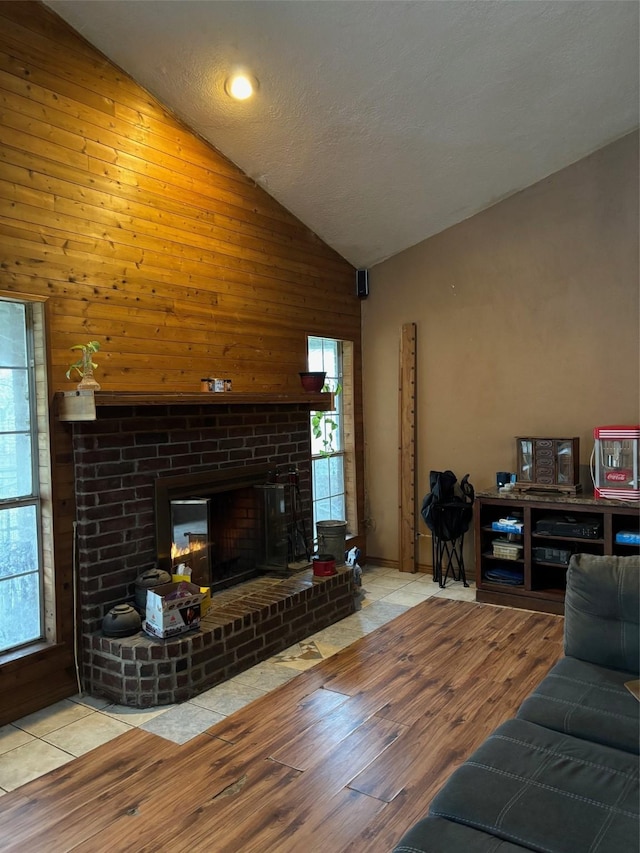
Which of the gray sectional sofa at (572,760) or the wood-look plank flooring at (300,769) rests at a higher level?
the gray sectional sofa at (572,760)

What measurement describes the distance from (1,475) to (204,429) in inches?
49.0

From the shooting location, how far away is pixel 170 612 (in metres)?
3.23

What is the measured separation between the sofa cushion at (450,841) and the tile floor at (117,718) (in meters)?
1.54

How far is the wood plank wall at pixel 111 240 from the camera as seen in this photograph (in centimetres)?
310

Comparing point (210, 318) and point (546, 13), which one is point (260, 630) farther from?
point (546, 13)

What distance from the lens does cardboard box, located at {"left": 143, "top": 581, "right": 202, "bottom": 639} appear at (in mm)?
3211

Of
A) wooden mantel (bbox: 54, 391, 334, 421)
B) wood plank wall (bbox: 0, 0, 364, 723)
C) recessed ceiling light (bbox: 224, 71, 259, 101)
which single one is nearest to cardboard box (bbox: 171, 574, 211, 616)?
wood plank wall (bbox: 0, 0, 364, 723)

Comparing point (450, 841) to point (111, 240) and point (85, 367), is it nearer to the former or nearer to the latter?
point (85, 367)

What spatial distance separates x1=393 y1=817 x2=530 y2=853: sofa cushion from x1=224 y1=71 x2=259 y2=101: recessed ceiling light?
3578 mm

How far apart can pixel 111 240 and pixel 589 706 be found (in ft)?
10.4

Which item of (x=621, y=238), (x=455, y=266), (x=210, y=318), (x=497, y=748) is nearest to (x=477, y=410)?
(x=455, y=266)

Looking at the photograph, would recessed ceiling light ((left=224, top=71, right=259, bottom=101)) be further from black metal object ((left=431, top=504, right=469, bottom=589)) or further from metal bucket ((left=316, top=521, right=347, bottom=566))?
black metal object ((left=431, top=504, right=469, bottom=589))

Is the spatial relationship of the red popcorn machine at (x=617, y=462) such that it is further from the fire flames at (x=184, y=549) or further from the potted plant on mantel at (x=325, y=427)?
the fire flames at (x=184, y=549)

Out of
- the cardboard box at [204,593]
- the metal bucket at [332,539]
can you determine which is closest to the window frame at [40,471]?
the cardboard box at [204,593]
